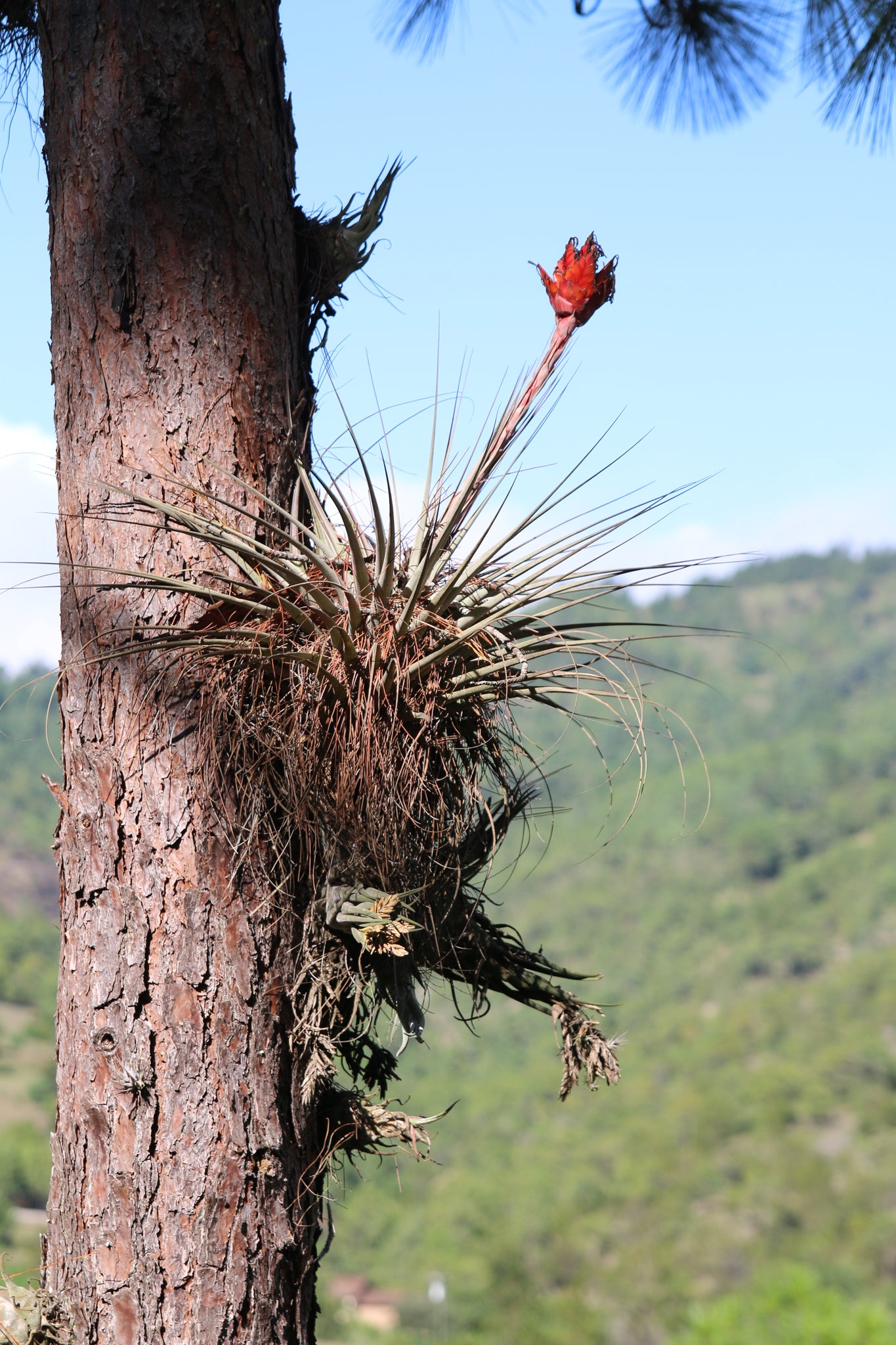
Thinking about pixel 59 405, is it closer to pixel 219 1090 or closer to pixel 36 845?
pixel 219 1090

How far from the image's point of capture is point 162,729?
1.74 meters

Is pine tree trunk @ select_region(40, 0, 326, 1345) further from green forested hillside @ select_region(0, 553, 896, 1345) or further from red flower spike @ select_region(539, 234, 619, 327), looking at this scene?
green forested hillside @ select_region(0, 553, 896, 1345)

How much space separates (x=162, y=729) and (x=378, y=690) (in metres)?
0.35

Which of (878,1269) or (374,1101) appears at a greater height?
(878,1269)

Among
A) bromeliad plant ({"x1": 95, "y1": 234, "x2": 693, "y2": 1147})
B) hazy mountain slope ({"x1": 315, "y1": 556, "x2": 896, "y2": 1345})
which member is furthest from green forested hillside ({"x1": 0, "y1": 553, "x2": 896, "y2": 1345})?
bromeliad plant ({"x1": 95, "y1": 234, "x2": 693, "y2": 1147})

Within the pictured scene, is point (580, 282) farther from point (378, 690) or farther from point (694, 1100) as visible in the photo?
point (694, 1100)

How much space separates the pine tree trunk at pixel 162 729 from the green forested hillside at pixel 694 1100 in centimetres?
1913

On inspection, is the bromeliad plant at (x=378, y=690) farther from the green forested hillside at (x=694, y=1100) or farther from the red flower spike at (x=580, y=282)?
the green forested hillside at (x=694, y=1100)

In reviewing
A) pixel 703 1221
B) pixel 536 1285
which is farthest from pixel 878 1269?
pixel 536 1285

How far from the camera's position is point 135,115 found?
6.11 ft

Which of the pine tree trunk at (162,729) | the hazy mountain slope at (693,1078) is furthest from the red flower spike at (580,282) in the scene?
the hazy mountain slope at (693,1078)

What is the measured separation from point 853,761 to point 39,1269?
10356 centimetres

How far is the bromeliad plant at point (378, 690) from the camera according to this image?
5.65ft

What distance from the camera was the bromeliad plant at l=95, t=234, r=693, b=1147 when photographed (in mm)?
1722
